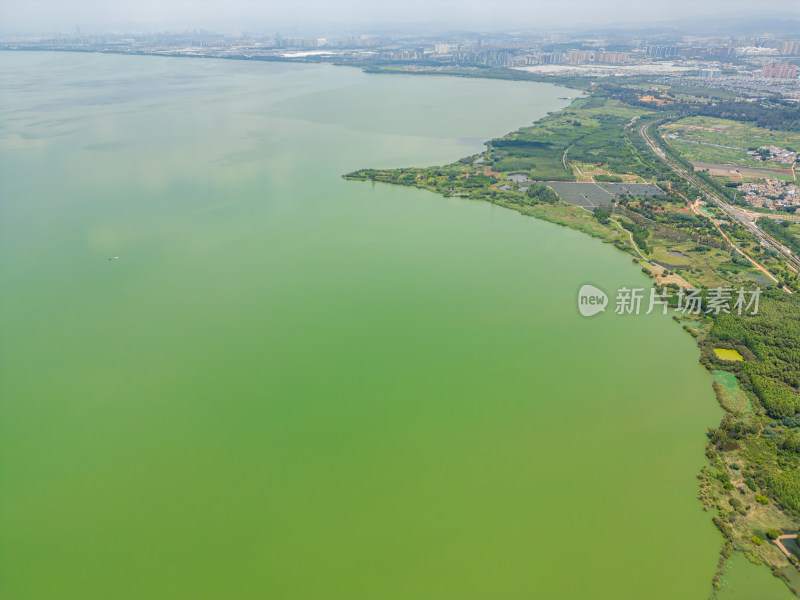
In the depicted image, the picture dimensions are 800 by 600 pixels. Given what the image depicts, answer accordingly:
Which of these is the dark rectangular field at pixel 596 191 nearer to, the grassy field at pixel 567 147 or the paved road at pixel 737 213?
the grassy field at pixel 567 147

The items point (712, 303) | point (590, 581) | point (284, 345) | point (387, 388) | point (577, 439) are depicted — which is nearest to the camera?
point (590, 581)

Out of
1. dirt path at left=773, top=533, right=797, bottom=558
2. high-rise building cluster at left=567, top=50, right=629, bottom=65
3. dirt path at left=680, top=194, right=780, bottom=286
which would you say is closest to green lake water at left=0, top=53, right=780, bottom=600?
dirt path at left=773, top=533, right=797, bottom=558

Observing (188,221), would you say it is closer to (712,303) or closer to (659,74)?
(712,303)

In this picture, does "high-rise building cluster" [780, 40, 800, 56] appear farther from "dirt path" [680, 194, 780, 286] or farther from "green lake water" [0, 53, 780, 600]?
"green lake water" [0, 53, 780, 600]

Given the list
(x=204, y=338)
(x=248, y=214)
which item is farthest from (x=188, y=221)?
(x=204, y=338)

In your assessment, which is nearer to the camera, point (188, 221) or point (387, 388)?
point (387, 388)

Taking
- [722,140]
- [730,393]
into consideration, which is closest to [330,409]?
[730,393]
